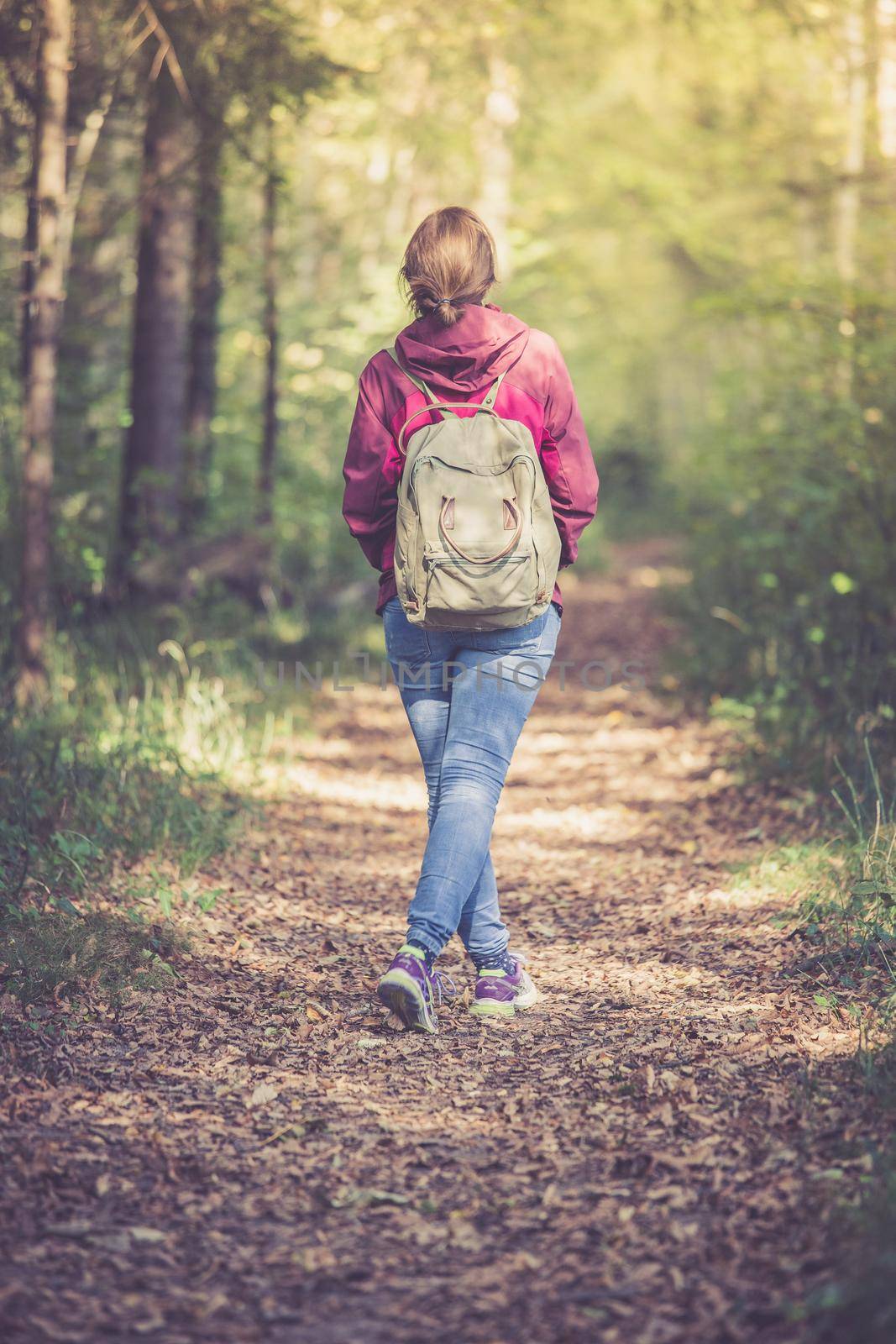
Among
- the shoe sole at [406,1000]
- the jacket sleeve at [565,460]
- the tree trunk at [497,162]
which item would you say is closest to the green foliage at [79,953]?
the shoe sole at [406,1000]

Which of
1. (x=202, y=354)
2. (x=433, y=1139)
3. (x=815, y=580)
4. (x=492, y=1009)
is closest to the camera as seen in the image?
(x=433, y=1139)

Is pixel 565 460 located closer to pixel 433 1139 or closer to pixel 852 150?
pixel 433 1139

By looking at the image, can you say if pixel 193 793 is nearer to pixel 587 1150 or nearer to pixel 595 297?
pixel 587 1150

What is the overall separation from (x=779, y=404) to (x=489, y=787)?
7.37 m

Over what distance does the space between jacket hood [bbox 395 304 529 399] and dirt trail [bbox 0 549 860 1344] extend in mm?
1889

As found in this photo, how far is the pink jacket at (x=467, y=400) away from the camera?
3232mm

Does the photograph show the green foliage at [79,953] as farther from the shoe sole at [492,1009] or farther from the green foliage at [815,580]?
the green foliage at [815,580]

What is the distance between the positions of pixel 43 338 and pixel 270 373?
13.2ft

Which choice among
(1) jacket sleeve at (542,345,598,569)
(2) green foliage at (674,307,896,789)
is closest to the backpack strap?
(1) jacket sleeve at (542,345,598,569)

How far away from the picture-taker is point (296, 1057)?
3.37 meters

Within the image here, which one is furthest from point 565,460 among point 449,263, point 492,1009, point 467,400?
point 492,1009

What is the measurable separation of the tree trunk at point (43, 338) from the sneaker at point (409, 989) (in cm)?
346

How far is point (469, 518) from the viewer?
3.16 metres

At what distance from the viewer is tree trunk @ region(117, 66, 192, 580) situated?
8703 millimetres
